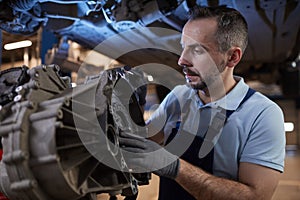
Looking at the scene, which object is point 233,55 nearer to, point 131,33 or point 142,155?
point 142,155

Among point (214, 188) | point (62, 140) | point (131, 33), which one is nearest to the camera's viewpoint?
point (62, 140)

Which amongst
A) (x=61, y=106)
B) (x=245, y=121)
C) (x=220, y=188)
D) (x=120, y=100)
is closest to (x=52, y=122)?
(x=61, y=106)

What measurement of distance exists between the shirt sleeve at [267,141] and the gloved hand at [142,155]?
1.01 feet

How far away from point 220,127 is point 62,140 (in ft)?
1.77

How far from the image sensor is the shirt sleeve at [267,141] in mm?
996

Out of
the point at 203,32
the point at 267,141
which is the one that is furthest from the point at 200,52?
the point at 267,141

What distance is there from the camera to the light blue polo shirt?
1011mm

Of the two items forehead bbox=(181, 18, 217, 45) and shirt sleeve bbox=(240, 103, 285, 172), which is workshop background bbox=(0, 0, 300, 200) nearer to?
forehead bbox=(181, 18, 217, 45)

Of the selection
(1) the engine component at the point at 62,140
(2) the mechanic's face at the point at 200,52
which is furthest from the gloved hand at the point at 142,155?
(2) the mechanic's face at the point at 200,52

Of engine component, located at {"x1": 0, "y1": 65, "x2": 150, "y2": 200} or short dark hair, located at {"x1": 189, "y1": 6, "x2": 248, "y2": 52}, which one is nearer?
engine component, located at {"x1": 0, "y1": 65, "x2": 150, "y2": 200}

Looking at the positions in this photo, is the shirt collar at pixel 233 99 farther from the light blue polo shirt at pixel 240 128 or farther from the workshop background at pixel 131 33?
the workshop background at pixel 131 33

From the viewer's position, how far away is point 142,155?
764 millimetres

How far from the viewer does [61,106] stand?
65 cm

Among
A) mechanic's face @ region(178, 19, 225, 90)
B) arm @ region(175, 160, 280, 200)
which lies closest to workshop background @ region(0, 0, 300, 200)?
mechanic's face @ region(178, 19, 225, 90)
